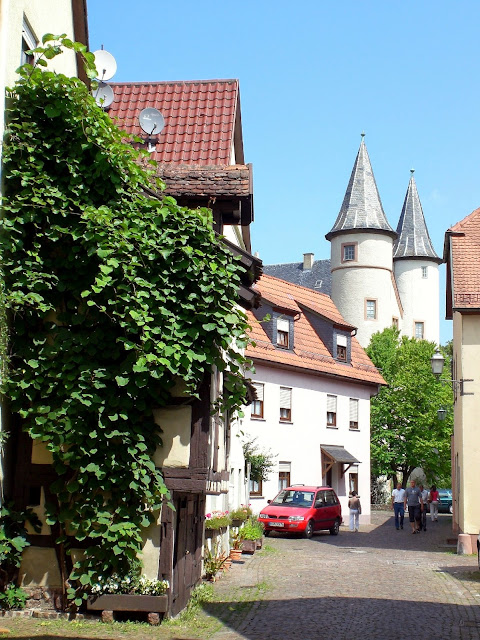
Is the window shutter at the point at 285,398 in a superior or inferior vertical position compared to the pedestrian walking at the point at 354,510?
superior

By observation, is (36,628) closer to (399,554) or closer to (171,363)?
(171,363)

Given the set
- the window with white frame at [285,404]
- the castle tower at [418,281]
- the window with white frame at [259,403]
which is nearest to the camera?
the window with white frame at [259,403]

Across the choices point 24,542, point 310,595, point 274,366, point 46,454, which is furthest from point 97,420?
point 274,366

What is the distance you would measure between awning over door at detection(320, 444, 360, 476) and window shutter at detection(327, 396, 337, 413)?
Answer: 60.6 inches

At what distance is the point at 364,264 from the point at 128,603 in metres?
49.9

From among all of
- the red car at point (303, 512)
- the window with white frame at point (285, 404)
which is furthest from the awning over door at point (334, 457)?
the red car at point (303, 512)

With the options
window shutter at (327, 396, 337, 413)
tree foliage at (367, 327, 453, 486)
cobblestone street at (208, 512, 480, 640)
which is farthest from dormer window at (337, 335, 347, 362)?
cobblestone street at (208, 512, 480, 640)

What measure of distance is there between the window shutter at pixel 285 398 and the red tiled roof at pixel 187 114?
18290 mm

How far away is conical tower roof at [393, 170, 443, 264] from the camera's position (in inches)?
2719

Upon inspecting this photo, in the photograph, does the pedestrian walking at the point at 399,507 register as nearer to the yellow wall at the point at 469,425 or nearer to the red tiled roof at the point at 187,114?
A: the yellow wall at the point at 469,425

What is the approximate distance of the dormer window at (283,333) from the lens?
37281mm

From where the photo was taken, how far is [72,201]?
39.3 feet

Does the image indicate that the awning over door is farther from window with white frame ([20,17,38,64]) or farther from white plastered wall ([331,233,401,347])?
window with white frame ([20,17,38,64])

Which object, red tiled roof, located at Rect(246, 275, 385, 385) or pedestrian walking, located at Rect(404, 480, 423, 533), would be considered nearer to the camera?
pedestrian walking, located at Rect(404, 480, 423, 533)
